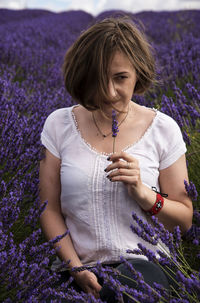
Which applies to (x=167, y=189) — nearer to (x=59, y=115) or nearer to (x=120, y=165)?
(x=120, y=165)

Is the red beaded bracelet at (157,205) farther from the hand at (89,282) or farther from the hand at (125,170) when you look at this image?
the hand at (89,282)

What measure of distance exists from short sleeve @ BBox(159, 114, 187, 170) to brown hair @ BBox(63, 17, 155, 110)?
23 centimetres

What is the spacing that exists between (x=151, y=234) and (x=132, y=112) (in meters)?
0.74

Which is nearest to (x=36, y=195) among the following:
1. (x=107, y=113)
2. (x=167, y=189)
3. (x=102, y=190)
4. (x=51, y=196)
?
(x=51, y=196)

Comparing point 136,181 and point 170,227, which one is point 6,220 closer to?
point 136,181

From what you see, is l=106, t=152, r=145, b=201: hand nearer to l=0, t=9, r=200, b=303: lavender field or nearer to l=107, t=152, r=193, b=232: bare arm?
l=107, t=152, r=193, b=232: bare arm

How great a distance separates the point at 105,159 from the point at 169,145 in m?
0.29

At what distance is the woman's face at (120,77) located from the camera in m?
1.76

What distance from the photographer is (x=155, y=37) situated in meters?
8.41

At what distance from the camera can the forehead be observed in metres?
1.76

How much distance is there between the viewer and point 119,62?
178 centimetres

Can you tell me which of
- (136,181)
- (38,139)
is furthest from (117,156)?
(38,139)

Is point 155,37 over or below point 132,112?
below

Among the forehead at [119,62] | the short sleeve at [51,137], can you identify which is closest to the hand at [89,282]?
the short sleeve at [51,137]
